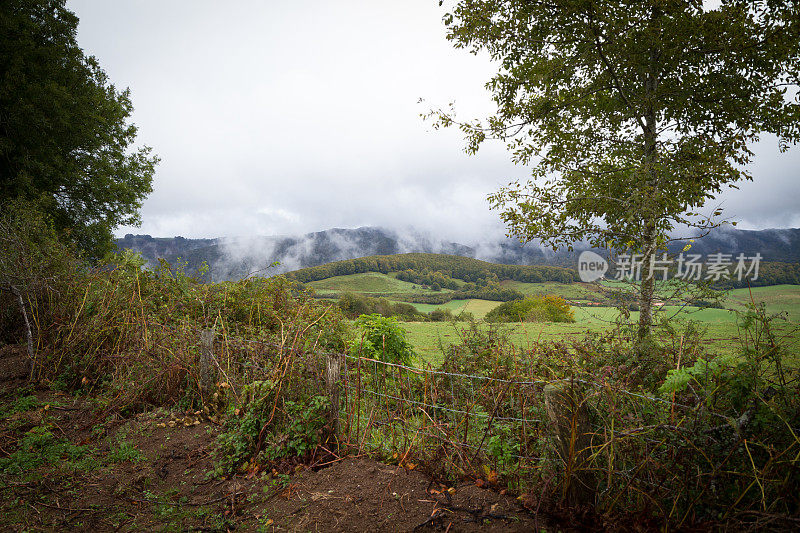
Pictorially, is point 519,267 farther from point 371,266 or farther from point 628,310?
point 628,310

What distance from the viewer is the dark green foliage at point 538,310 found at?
50.9 feet

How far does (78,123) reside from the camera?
1294 cm

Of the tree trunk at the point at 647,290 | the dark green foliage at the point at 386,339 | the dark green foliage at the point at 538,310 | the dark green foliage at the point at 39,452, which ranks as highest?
the tree trunk at the point at 647,290

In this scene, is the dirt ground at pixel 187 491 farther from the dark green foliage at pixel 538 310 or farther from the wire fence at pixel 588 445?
the dark green foliage at pixel 538 310

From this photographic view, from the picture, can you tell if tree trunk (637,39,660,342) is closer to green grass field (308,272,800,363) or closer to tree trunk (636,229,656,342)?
tree trunk (636,229,656,342)

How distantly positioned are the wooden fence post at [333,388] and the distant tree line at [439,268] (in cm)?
2181

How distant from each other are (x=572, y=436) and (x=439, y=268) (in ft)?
130

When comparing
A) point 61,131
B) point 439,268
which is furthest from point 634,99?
point 439,268

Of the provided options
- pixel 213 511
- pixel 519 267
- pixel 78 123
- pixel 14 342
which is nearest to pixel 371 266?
pixel 519 267

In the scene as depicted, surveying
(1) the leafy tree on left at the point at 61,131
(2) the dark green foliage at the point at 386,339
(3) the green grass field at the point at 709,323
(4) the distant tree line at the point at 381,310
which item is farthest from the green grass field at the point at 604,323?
(1) the leafy tree on left at the point at 61,131

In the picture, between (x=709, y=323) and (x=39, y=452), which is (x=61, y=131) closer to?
(x=39, y=452)

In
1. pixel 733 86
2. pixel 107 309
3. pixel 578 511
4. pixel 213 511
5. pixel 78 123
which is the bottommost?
pixel 213 511

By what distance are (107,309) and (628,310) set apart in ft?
28.9

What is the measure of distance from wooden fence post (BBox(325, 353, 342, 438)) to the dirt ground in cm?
38
